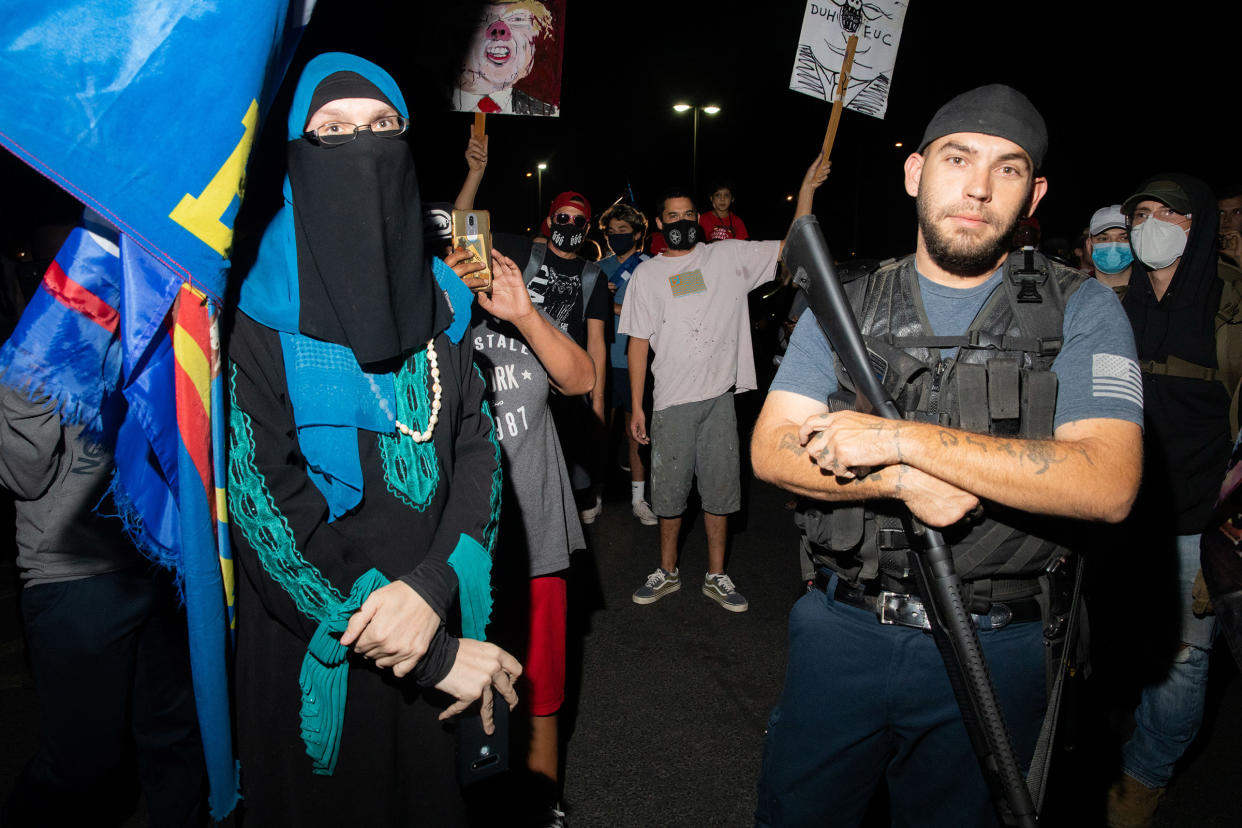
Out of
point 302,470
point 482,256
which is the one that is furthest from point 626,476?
point 302,470

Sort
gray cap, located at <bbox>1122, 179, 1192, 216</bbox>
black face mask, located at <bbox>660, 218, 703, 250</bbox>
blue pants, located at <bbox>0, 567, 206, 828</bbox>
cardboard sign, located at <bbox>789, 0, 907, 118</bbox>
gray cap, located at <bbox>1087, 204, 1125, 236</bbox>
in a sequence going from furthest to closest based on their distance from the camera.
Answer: black face mask, located at <bbox>660, 218, 703, 250</bbox> < cardboard sign, located at <bbox>789, 0, 907, 118</bbox> < gray cap, located at <bbox>1087, 204, 1125, 236</bbox> < gray cap, located at <bbox>1122, 179, 1192, 216</bbox> < blue pants, located at <bbox>0, 567, 206, 828</bbox>

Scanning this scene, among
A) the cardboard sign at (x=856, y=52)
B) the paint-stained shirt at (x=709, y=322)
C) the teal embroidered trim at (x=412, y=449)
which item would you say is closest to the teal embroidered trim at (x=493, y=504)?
the teal embroidered trim at (x=412, y=449)

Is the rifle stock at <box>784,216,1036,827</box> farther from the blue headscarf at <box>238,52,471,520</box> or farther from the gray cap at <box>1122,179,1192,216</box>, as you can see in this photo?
the gray cap at <box>1122,179,1192,216</box>

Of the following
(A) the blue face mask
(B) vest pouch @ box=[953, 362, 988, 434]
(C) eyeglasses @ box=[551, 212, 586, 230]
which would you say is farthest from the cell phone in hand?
(A) the blue face mask

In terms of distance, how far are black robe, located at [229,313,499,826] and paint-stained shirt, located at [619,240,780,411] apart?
9.14ft

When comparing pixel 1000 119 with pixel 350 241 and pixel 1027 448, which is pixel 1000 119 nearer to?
pixel 1027 448

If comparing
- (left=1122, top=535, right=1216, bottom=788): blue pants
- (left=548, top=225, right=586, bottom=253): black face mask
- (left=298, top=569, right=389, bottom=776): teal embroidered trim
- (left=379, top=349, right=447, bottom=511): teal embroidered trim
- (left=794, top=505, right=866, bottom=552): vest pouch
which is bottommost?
(left=1122, top=535, right=1216, bottom=788): blue pants

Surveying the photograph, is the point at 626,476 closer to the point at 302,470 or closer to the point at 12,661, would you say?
the point at 12,661

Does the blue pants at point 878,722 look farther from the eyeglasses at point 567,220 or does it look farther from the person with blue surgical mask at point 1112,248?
the person with blue surgical mask at point 1112,248

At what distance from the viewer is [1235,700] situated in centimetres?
350

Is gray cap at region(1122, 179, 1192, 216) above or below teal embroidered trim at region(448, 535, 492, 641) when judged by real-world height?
above

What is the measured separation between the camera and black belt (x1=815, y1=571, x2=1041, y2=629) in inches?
67.2

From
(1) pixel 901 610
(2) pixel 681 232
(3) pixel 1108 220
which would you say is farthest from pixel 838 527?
(3) pixel 1108 220

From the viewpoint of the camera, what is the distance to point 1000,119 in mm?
1688
